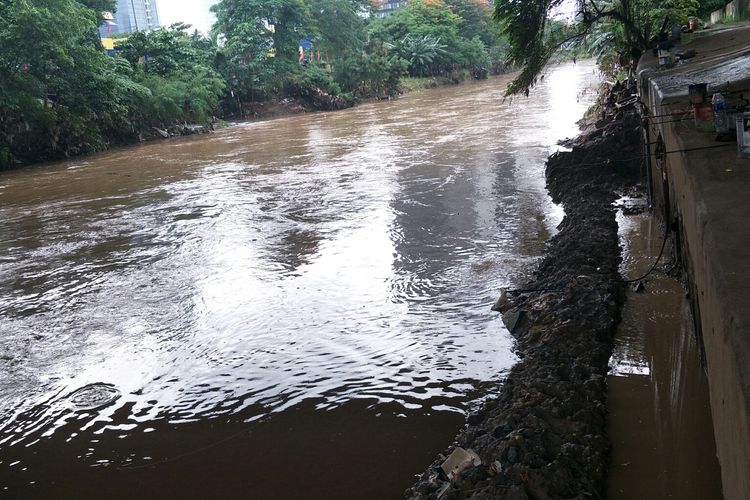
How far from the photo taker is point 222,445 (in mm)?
4641

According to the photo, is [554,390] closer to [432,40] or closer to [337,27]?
[337,27]

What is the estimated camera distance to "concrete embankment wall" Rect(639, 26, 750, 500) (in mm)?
2330

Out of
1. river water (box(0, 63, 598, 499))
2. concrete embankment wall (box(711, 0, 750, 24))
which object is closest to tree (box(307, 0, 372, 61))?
concrete embankment wall (box(711, 0, 750, 24))

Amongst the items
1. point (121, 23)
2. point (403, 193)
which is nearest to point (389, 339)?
point (403, 193)

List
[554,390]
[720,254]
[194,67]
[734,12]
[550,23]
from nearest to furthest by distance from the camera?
[720,254] < [554,390] < [550,23] < [734,12] < [194,67]

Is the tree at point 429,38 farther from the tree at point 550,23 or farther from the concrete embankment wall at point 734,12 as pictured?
the tree at point 550,23

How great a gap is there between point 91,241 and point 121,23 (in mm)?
159707

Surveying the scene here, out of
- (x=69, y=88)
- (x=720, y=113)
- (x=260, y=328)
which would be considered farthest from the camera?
(x=69, y=88)

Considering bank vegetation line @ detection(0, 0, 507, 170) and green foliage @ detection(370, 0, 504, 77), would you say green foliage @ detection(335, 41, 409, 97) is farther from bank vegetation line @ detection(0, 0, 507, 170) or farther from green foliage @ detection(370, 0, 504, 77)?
green foliage @ detection(370, 0, 504, 77)

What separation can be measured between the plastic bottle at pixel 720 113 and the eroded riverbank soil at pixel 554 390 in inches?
63.9

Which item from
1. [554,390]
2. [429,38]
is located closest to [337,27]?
[429,38]

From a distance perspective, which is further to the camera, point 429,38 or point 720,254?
point 429,38

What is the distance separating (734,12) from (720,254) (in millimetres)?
19120

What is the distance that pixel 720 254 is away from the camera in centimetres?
305
